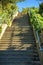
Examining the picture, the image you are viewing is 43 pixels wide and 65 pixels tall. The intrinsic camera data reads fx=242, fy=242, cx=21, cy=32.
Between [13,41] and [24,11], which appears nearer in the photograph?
[13,41]

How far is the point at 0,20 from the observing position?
60.2 feet

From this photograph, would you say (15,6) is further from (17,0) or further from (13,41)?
(13,41)

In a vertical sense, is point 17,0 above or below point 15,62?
above

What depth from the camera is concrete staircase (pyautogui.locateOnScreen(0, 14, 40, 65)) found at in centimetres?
1313

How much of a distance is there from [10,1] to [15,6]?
1608 mm

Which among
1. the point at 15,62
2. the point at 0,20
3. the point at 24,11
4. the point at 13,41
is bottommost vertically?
the point at 15,62

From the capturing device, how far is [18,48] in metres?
14.6

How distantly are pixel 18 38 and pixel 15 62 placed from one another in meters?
3.41

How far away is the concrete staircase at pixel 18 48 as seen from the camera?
1313 centimetres

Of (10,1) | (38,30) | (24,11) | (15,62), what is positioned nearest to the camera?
(15,62)

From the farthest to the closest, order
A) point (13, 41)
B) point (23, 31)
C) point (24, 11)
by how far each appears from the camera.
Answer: point (24, 11), point (23, 31), point (13, 41)

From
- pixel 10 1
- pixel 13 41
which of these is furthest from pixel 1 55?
pixel 10 1

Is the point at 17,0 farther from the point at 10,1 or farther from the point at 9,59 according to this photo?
the point at 9,59

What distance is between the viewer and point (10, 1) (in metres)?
25.7
